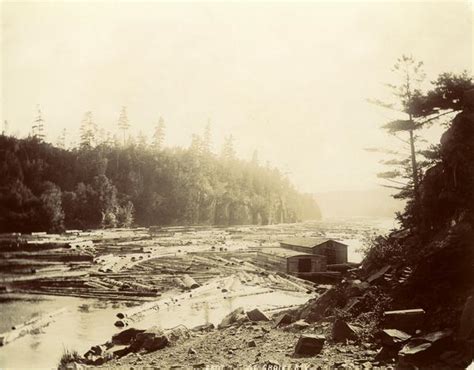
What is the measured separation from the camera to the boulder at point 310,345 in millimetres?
10781

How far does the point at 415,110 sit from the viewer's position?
16.1 meters

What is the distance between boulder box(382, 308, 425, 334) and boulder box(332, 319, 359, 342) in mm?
975

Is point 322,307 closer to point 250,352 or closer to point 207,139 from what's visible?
point 250,352

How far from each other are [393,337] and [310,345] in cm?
239

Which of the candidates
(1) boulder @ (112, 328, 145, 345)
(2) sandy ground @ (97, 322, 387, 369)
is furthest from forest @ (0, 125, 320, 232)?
(2) sandy ground @ (97, 322, 387, 369)

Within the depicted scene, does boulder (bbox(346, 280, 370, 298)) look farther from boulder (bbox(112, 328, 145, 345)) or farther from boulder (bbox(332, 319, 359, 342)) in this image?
boulder (bbox(112, 328, 145, 345))

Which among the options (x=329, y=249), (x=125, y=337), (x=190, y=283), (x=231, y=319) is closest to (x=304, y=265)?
(x=329, y=249)

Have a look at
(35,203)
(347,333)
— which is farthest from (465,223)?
(35,203)

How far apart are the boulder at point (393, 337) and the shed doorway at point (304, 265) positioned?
26.4m

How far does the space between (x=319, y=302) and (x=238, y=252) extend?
132ft

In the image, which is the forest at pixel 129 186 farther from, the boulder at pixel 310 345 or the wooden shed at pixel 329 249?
the boulder at pixel 310 345

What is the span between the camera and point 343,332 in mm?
11328

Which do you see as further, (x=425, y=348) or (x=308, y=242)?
(x=308, y=242)

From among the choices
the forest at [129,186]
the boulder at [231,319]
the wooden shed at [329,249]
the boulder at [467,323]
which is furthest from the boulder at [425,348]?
the forest at [129,186]
